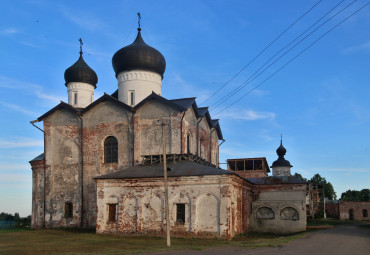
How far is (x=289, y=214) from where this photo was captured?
2383 cm

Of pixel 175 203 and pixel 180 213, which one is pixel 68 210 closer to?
pixel 175 203

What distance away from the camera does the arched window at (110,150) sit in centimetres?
2334

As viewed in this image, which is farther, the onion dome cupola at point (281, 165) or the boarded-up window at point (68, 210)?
the onion dome cupola at point (281, 165)

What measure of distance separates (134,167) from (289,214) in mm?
10148

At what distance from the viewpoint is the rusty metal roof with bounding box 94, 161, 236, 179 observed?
59.5ft

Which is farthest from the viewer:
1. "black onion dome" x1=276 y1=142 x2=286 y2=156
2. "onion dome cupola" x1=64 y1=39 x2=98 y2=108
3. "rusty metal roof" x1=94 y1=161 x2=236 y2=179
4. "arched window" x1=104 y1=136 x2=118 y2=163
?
"black onion dome" x1=276 y1=142 x2=286 y2=156

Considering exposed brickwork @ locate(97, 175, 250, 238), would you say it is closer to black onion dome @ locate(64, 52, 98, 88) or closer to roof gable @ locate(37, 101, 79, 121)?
roof gable @ locate(37, 101, 79, 121)

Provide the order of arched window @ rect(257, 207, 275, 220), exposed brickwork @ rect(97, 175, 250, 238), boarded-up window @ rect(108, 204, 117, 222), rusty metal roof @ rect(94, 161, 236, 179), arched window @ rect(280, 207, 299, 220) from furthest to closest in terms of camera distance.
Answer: arched window @ rect(257, 207, 275, 220) < arched window @ rect(280, 207, 299, 220) < boarded-up window @ rect(108, 204, 117, 222) < rusty metal roof @ rect(94, 161, 236, 179) < exposed brickwork @ rect(97, 175, 250, 238)

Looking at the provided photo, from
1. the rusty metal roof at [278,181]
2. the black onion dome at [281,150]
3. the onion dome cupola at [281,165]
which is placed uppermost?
the black onion dome at [281,150]

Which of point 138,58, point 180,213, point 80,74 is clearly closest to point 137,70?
point 138,58

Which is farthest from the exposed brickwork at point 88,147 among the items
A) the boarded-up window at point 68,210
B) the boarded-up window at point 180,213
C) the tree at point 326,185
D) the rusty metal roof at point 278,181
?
the tree at point 326,185

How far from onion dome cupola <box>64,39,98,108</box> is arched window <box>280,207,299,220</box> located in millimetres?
15027

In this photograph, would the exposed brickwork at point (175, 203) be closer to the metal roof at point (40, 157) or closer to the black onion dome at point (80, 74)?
the metal roof at point (40, 157)

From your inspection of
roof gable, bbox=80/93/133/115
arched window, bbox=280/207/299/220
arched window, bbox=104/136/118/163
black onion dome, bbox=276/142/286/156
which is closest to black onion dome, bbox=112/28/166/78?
roof gable, bbox=80/93/133/115
